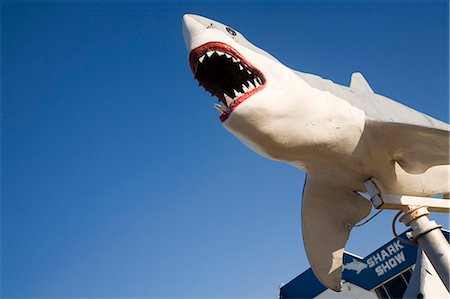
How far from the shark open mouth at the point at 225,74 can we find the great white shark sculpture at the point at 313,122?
0.01 m

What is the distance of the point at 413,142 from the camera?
14.6ft

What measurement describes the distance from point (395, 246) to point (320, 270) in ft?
46.4

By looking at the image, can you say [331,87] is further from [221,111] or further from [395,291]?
[395,291]

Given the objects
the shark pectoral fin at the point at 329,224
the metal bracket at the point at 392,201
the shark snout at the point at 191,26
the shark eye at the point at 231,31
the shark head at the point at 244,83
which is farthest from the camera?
the shark pectoral fin at the point at 329,224

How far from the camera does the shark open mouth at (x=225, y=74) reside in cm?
409

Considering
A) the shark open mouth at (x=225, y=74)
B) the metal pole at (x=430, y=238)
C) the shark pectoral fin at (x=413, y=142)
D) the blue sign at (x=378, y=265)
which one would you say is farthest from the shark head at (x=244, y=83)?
the blue sign at (x=378, y=265)

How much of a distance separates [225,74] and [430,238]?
314 cm

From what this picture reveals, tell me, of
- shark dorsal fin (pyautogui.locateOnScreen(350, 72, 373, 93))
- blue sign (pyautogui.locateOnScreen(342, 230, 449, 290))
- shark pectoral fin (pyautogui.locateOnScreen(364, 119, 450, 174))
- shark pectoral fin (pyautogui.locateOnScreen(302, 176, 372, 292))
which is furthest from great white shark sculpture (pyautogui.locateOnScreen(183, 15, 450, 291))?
blue sign (pyautogui.locateOnScreen(342, 230, 449, 290))

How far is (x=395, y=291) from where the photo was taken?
17141 millimetres

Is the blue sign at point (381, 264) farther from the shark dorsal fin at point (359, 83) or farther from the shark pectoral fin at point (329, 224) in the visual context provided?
the shark pectoral fin at point (329, 224)

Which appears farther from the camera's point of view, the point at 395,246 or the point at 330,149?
the point at 395,246

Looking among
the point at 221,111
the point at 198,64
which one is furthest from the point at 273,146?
the point at 198,64

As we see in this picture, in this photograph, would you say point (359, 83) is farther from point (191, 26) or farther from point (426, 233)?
point (191, 26)

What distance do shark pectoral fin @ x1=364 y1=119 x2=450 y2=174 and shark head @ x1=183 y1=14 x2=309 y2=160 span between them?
106 cm
